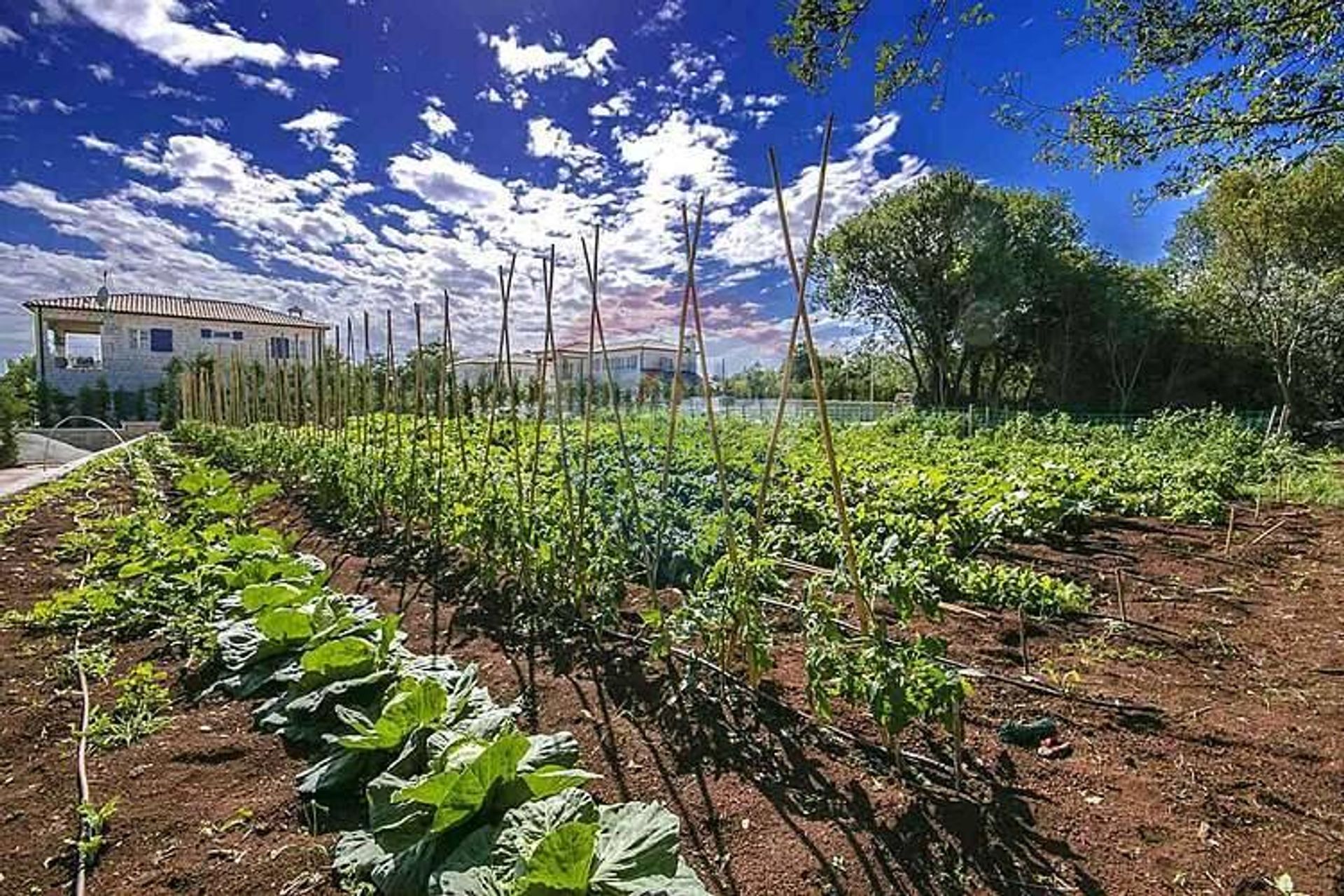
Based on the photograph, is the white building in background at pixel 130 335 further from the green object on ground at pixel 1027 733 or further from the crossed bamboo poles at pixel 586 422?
the green object on ground at pixel 1027 733

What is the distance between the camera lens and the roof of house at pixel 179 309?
73.9 feet

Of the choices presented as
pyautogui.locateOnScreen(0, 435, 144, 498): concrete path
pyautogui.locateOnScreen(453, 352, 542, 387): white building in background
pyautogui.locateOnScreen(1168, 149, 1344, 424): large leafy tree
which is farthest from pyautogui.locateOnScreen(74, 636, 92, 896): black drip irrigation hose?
pyautogui.locateOnScreen(1168, 149, 1344, 424): large leafy tree

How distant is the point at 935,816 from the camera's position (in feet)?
5.84

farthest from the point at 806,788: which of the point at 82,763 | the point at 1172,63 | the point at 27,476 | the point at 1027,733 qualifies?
the point at 27,476

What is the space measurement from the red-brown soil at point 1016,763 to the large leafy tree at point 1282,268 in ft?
43.5

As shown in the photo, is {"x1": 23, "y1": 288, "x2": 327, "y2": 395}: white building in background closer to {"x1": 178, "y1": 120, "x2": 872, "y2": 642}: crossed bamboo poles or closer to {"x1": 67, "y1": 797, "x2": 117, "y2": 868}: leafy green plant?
{"x1": 178, "y1": 120, "x2": 872, "y2": 642}: crossed bamboo poles

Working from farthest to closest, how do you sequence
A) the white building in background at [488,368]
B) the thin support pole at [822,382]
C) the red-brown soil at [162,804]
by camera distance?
1. the white building in background at [488,368]
2. the thin support pole at [822,382]
3. the red-brown soil at [162,804]

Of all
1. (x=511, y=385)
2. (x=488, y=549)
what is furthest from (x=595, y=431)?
(x=488, y=549)

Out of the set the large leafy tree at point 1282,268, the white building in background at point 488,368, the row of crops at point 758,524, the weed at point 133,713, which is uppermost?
the large leafy tree at point 1282,268

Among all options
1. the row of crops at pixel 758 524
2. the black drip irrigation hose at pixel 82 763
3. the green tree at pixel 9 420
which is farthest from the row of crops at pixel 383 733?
the green tree at pixel 9 420

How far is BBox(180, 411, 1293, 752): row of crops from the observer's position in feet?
6.98

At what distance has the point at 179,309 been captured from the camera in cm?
2506

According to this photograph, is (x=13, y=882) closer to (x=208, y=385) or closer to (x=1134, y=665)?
(x=1134, y=665)

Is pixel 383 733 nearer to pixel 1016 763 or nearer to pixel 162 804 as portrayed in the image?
pixel 162 804
